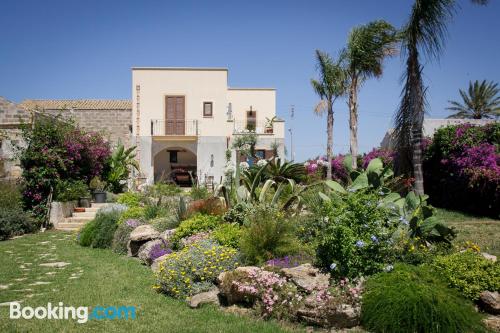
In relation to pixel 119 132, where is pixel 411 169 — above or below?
below

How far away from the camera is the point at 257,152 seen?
27.3 m

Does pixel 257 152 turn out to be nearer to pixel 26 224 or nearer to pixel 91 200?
pixel 91 200

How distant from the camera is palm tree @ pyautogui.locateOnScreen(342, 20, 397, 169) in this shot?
15672 millimetres

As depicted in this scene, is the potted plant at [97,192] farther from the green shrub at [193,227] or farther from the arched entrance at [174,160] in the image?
Result: the arched entrance at [174,160]

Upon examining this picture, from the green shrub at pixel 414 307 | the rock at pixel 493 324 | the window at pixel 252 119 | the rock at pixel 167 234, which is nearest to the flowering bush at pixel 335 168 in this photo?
the window at pixel 252 119

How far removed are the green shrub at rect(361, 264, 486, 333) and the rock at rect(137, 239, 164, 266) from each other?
485 cm

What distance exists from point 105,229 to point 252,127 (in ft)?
57.1

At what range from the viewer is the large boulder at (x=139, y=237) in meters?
9.10

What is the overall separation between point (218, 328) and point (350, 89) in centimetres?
1463

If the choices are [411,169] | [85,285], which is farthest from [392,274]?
[411,169]

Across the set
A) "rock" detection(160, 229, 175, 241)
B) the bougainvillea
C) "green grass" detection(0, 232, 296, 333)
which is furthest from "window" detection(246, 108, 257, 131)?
"rock" detection(160, 229, 175, 241)

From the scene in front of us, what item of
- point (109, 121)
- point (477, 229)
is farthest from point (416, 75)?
point (109, 121)

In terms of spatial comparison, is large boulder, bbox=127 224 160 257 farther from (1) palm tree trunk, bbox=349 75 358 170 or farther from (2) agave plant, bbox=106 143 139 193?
(2) agave plant, bbox=106 143 139 193

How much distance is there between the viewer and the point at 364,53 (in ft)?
53.0
